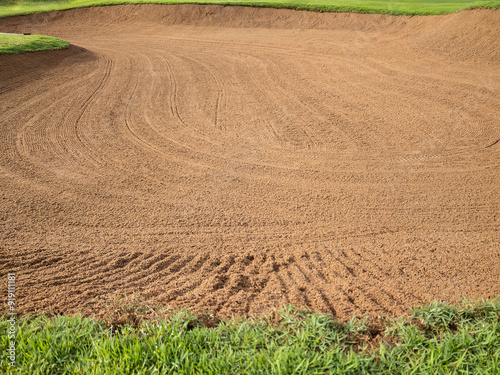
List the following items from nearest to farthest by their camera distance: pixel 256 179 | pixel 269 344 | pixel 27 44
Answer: pixel 269 344 < pixel 256 179 < pixel 27 44

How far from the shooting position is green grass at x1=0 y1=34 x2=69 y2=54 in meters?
13.0

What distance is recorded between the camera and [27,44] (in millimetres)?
13656

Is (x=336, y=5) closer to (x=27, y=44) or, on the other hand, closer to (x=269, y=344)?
(x=27, y=44)

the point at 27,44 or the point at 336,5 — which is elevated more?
the point at 336,5

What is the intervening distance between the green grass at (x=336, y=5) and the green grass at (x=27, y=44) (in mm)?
10004

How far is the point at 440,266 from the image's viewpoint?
455 centimetres

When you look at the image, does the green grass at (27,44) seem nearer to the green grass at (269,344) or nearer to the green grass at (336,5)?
the green grass at (336,5)

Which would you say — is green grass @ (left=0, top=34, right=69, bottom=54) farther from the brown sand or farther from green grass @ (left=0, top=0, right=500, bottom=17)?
green grass @ (left=0, top=0, right=500, bottom=17)

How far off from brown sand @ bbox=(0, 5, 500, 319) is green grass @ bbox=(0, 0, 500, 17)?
15.8 ft

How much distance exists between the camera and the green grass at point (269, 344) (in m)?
3.08

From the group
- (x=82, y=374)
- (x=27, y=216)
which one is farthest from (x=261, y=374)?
(x=27, y=216)

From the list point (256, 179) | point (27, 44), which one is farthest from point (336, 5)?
point (256, 179)

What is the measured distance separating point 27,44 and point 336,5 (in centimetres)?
1535

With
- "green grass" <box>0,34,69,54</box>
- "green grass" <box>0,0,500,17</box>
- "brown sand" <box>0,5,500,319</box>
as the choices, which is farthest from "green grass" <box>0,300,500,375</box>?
"green grass" <box>0,0,500,17</box>
